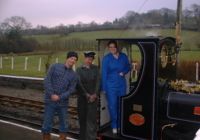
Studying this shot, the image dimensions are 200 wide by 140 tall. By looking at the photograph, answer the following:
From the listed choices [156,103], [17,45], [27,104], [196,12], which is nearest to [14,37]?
[17,45]

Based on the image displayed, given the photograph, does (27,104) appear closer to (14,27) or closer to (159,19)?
(159,19)

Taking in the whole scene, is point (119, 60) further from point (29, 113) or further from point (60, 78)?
point (29, 113)

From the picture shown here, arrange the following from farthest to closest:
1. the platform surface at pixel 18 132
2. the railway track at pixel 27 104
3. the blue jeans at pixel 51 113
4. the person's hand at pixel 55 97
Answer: the railway track at pixel 27 104
the platform surface at pixel 18 132
the blue jeans at pixel 51 113
the person's hand at pixel 55 97

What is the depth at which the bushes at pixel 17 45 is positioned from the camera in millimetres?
30672

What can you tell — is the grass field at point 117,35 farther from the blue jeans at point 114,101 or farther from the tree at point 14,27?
the blue jeans at point 114,101

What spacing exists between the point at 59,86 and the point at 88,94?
519 mm

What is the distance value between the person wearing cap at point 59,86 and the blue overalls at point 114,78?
62cm

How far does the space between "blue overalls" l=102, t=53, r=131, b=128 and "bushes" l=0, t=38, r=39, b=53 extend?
24819 millimetres

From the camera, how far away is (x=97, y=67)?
20.9 feet

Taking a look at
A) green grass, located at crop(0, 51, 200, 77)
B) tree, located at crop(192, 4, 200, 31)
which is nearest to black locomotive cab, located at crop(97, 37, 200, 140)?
green grass, located at crop(0, 51, 200, 77)

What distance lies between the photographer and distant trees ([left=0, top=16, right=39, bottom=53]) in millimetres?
31533

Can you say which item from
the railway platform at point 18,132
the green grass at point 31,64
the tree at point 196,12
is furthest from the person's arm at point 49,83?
the tree at point 196,12

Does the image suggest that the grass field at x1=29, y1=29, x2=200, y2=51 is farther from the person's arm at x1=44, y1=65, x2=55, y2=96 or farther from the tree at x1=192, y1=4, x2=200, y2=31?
the person's arm at x1=44, y1=65, x2=55, y2=96

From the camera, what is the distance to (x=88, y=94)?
6.44 metres
